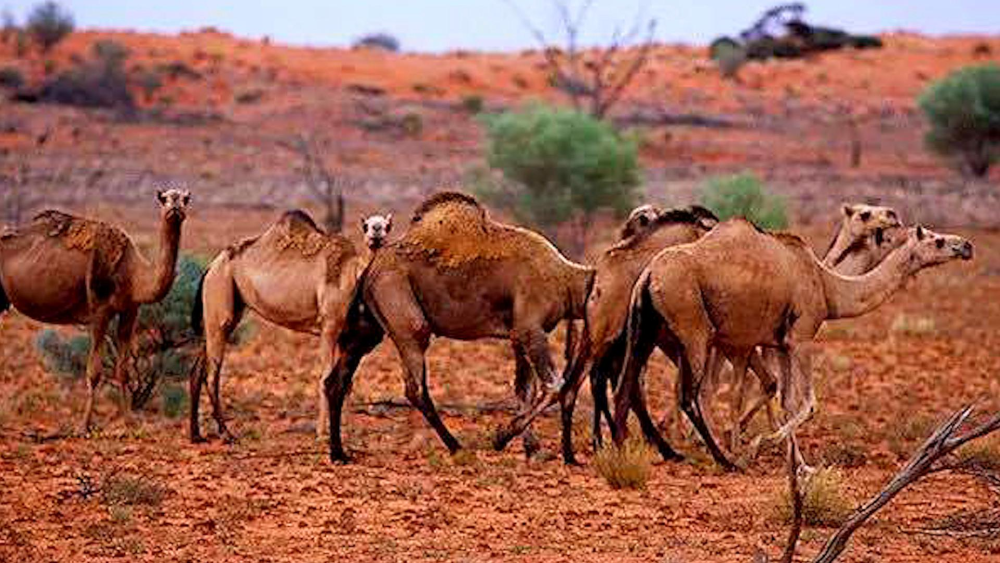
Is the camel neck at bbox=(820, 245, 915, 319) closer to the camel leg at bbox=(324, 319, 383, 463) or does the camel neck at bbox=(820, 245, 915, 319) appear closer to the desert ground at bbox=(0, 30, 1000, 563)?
the desert ground at bbox=(0, 30, 1000, 563)

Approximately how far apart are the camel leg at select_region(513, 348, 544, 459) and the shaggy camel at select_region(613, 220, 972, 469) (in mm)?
709

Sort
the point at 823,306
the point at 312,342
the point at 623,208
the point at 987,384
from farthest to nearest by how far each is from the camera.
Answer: the point at 623,208 < the point at 312,342 < the point at 987,384 < the point at 823,306

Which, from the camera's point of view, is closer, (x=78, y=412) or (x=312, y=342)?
(x=78, y=412)

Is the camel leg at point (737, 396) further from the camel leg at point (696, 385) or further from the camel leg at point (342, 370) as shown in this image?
the camel leg at point (342, 370)

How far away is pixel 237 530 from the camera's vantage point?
10.5m

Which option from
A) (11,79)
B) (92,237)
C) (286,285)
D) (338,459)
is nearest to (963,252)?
(338,459)

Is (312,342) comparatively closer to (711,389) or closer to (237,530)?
(711,389)

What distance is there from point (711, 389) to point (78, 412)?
574 centimetres

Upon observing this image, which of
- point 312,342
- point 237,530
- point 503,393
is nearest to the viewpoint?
point 237,530

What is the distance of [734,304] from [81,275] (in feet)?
16.9

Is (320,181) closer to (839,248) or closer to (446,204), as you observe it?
(839,248)

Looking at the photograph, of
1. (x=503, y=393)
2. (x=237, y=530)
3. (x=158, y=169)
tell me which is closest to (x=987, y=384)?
(x=503, y=393)

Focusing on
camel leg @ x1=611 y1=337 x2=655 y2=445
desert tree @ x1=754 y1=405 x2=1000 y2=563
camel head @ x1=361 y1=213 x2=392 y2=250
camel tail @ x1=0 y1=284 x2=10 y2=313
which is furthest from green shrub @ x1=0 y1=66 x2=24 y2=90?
desert tree @ x1=754 y1=405 x2=1000 y2=563

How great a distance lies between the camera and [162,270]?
14.2 metres
